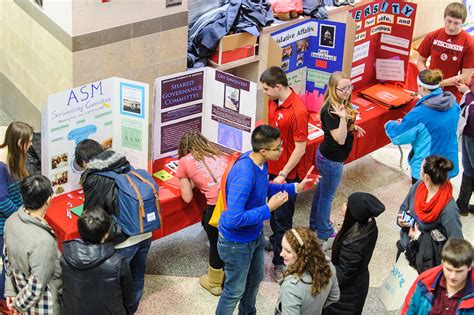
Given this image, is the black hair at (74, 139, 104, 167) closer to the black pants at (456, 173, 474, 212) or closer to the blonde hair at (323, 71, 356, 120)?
the blonde hair at (323, 71, 356, 120)

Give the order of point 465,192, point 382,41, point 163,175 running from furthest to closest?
point 382,41 < point 465,192 < point 163,175

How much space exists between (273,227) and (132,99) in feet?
4.93

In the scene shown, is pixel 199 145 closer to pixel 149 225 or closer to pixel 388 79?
pixel 149 225

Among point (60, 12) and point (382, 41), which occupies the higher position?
point (60, 12)

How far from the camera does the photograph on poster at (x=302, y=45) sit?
6.81 metres

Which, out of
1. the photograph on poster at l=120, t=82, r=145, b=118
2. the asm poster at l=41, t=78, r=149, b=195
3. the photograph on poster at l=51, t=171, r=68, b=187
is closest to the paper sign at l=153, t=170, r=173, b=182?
the asm poster at l=41, t=78, r=149, b=195

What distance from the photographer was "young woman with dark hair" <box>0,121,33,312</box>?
15.1 feet

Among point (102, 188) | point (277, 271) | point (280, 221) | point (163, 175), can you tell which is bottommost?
point (277, 271)

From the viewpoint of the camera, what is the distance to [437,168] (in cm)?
451

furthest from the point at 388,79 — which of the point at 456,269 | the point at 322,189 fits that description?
the point at 456,269

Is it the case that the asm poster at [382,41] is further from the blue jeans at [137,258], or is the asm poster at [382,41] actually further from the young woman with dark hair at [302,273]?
the young woman with dark hair at [302,273]

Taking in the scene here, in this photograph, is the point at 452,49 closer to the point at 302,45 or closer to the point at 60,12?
the point at 302,45

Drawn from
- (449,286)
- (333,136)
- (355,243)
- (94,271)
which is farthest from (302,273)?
(333,136)

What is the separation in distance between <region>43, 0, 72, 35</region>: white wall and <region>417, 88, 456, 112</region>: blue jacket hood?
113 inches
